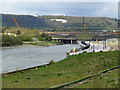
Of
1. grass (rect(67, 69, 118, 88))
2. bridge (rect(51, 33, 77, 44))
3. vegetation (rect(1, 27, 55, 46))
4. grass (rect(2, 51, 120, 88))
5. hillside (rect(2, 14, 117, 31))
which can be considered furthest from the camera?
hillside (rect(2, 14, 117, 31))

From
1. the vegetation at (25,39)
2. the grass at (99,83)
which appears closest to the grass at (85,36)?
the vegetation at (25,39)

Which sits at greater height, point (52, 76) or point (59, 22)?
point (52, 76)

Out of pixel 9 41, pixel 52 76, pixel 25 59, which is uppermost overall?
pixel 52 76

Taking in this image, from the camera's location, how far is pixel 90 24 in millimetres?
144750

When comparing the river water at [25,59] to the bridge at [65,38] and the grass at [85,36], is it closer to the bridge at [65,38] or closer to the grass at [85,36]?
the bridge at [65,38]

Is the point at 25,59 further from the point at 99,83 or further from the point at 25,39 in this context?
the point at 25,39

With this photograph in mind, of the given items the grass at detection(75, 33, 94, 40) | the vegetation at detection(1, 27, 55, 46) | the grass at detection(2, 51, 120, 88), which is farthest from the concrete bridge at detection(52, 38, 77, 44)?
the grass at detection(2, 51, 120, 88)

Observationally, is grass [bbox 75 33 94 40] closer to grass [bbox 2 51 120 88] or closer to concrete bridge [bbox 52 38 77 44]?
concrete bridge [bbox 52 38 77 44]

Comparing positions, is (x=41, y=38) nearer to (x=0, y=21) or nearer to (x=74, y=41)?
(x=74, y=41)

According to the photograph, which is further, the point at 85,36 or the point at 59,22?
the point at 59,22


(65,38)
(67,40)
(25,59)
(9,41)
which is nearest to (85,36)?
(65,38)

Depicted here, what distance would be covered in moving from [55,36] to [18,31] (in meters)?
12.9

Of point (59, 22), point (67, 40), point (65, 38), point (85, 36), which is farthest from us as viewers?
point (59, 22)

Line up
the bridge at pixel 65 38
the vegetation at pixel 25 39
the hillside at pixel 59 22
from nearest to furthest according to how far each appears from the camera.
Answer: the vegetation at pixel 25 39
the bridge at pixel 65 38
the hillside at pixel 59 22
